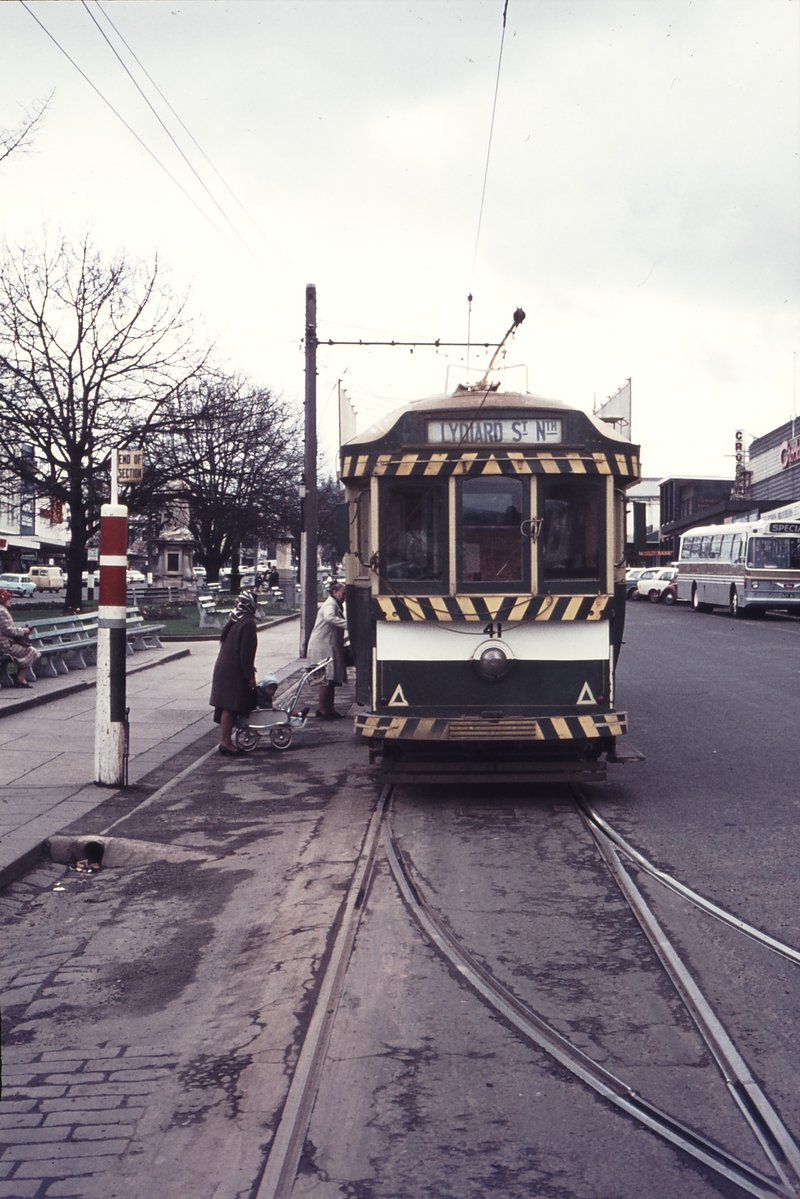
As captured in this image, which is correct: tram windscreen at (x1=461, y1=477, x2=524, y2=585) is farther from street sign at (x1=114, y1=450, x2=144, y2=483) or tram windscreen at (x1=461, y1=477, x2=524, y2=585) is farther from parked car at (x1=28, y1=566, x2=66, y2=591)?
parked car at (x1=28, y1=566, x2=66, y2=591)

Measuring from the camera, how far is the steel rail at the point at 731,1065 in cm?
356

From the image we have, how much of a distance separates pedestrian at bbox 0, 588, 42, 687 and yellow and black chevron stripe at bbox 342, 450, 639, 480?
745 cm

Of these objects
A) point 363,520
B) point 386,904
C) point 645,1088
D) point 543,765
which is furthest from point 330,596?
point 645,1088

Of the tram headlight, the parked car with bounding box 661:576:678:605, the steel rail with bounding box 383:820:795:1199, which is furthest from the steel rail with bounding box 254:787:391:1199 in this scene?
the parked car with bounding box 661:576:678:605

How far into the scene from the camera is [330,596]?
559 inches

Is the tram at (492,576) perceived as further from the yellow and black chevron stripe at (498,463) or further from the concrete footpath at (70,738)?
the concrete footpath at (70,738)

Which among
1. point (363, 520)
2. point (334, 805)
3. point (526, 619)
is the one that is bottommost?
point (334, 805)

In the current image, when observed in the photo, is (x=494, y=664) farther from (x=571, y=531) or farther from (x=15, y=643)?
(x=15, y=643)

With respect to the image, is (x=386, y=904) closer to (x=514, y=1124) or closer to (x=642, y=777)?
(x=514, y=1124)

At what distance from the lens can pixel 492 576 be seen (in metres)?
9.21

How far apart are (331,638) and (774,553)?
24.5 metres

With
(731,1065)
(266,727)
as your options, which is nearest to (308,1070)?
(731,1065)

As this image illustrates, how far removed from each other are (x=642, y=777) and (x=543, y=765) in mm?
1522

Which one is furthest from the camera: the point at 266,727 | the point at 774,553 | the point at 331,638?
the point at 774,553
